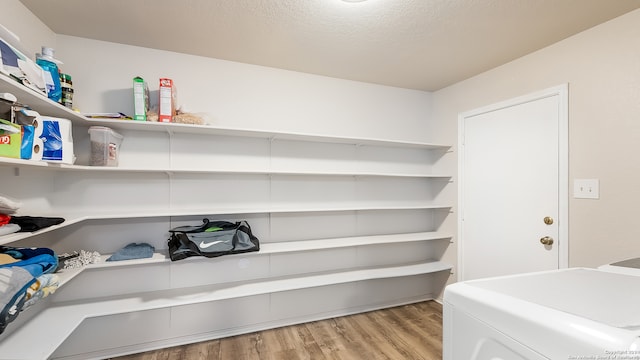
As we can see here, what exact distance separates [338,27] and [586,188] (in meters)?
1.93

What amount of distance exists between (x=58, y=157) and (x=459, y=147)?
304 cm

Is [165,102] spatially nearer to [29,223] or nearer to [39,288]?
[29,223]

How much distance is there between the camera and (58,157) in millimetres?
1433

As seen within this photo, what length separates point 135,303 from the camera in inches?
75.0

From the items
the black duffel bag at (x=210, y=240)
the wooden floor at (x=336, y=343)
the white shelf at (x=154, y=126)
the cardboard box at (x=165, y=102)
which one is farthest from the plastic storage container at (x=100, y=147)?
the wooden floor at (x=336, y=343)

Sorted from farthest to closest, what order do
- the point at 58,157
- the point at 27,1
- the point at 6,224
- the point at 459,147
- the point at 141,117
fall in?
the point at 459,147 < the point at 141,117 < the point at 27,1 < the point at 58,157 < the point at 6,224

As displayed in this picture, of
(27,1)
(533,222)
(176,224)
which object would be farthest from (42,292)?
(533,222)

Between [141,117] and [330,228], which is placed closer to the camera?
[141,117]

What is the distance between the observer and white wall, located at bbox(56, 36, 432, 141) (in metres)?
2.01

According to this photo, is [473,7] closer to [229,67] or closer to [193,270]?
[229,67]

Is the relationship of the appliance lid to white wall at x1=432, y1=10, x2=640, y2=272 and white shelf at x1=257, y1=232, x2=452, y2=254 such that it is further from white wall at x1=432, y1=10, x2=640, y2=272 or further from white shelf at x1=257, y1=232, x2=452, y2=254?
white shelf at x1=257, y1=232, x2=452, y2=254

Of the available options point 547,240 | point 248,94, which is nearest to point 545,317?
point 547,240

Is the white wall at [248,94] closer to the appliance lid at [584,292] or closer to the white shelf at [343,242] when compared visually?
the white shelf at [343,242]

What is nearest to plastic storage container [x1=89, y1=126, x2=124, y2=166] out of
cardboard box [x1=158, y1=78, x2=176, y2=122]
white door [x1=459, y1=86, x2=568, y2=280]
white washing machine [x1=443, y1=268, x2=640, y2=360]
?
cardboard box [x1=158, y1=78, x2=176, y2=122]
